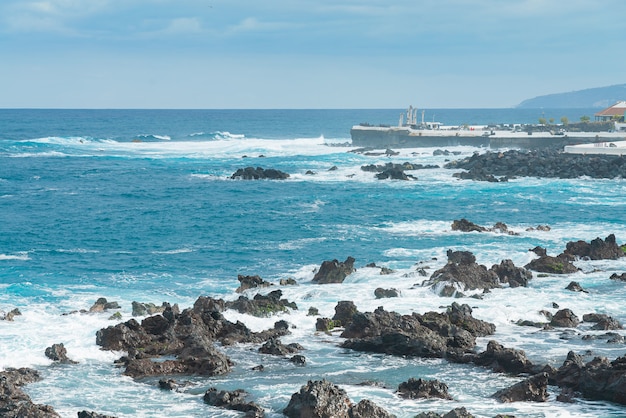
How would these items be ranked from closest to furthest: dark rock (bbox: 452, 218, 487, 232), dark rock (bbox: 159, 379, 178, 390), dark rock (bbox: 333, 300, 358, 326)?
dark rock (bbox: 159, 379, 178, 390)
dark rock (bbox: 333, 300, 358, 326)
dark rock (bbox: 452, 218, 487, 232)

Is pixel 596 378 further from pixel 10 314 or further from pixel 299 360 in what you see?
pixel 10 314

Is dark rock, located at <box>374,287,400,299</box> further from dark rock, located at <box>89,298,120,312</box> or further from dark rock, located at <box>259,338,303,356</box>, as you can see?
dark rock, located at <box>89,298,120,312</box>

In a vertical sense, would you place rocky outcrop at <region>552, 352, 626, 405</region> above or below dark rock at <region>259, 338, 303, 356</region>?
above

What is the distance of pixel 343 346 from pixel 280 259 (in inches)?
539

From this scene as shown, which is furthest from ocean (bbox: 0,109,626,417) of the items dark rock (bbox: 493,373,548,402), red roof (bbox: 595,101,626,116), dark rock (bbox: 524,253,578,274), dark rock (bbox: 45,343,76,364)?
red roof (bbox: 595,101,626,116)

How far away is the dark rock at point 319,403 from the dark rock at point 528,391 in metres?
3.26

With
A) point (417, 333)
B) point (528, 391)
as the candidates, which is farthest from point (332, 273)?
point (528, 391)

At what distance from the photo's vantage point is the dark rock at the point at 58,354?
19.6 metres

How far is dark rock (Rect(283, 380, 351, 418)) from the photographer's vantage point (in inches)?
597

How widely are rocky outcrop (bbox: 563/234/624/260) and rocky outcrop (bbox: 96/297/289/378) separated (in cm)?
1465

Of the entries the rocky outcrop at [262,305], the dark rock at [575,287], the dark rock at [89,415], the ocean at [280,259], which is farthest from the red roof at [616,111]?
the dark rock at [89,415]

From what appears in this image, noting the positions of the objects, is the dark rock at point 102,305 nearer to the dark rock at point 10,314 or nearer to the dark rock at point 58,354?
the dark rock at point 10,314

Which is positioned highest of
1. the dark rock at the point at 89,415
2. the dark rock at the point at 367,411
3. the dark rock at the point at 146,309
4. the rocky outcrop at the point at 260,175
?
the rocky outcrop at the point at 260,175

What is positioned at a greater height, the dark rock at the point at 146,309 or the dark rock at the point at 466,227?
the dark rock at the point at 466,227
